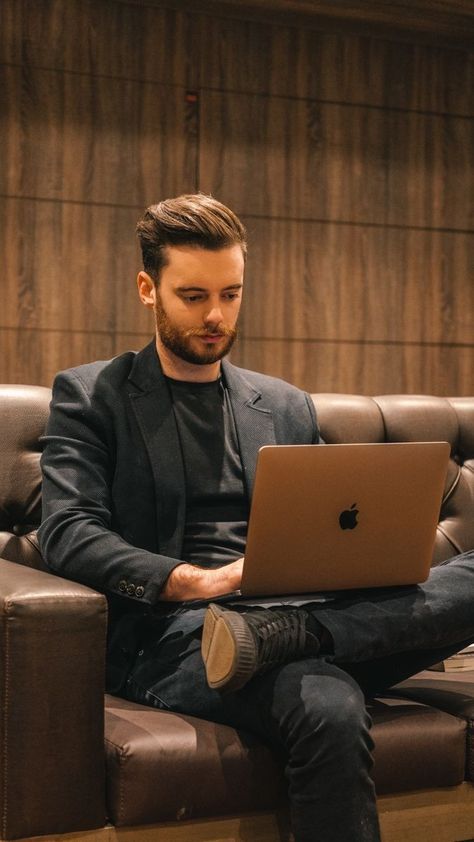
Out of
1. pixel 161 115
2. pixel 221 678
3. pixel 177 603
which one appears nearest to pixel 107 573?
pixel 177 603

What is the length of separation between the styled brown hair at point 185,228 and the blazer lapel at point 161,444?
0.67 ft

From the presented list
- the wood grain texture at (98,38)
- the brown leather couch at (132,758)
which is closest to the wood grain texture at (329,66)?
the wood grain texture at (98,38)

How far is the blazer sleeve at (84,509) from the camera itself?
6.24 feet

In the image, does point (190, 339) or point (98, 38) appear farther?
point (98, 38)

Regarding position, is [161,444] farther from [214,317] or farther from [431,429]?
[431,429]

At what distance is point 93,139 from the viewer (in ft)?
14.4

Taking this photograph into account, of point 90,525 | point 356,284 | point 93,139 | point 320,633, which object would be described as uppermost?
point 93,139

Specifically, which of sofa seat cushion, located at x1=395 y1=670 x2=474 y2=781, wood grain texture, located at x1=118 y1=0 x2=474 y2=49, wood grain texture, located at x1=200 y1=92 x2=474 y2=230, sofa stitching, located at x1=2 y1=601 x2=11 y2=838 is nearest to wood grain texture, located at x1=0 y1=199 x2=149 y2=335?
wood grain texture, located at x1=200 y1=92 x2=474 y2=230

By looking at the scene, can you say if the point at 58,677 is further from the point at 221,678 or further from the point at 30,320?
the point at 30,320

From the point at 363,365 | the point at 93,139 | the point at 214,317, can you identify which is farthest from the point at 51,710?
the point at 363,365

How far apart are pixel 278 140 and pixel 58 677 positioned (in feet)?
11.3

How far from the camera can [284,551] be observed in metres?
1.77

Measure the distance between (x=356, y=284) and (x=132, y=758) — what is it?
340 cm

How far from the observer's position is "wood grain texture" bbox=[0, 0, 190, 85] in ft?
14.0
